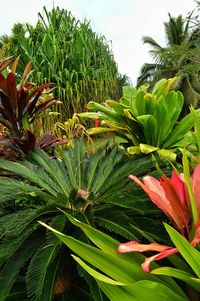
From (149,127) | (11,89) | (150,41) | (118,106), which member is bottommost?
(149,127)

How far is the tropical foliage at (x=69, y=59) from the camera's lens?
8.48 m

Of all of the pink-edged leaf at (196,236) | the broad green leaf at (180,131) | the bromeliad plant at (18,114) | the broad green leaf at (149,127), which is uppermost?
the bromeliad plant at (18,114)

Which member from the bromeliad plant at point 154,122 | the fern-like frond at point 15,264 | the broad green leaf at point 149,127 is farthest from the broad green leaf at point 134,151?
the fern-like frond at point 15,264

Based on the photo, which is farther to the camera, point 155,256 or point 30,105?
point 30,105

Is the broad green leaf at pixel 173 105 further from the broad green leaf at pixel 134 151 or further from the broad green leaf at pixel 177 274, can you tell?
the broad green leaf at pixel 177 274

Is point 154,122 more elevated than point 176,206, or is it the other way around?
point 154,122

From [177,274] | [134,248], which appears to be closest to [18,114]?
[134,248]

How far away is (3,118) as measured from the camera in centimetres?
261

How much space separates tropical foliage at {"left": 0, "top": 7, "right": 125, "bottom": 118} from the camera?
27.8 feet

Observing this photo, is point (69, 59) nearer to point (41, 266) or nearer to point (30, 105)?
point (30, 105)

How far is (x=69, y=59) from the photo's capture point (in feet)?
29.6

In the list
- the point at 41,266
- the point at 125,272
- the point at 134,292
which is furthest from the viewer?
the point at 41,266

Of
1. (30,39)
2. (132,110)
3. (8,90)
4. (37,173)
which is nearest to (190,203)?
(37,173)

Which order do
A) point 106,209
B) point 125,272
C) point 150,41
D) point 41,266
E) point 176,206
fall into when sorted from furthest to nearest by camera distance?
point 150,41 → point 106,209 → point 41,266 → point 176,206 → point 125,272
